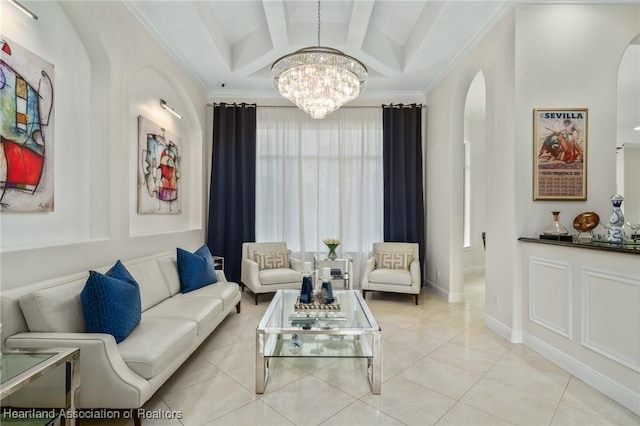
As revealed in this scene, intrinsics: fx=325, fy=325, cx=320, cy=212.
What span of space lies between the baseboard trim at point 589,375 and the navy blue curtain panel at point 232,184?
13.0ft

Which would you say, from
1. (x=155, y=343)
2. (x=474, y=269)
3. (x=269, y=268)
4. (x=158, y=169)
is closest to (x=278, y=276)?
(x=269, y=268)

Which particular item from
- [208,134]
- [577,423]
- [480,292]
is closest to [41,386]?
[577,423]

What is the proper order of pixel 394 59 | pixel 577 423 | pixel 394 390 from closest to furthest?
pixel 577 423
pixel 394 390
pixel 394 59

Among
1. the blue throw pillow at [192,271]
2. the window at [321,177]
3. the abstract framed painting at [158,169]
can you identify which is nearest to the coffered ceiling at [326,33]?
the window at [321,177]

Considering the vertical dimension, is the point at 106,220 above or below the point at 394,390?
above

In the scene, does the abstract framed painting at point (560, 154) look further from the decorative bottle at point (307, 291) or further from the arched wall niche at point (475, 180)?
the arched wall niche at point (475, 180)

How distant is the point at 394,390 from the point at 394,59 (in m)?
4.06

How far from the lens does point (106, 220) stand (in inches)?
115

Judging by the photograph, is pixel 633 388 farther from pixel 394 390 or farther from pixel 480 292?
pixel 480 292

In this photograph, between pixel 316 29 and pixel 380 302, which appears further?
pixel 380 302

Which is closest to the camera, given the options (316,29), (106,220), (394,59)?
(106,220)

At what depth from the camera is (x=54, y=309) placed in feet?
6.46

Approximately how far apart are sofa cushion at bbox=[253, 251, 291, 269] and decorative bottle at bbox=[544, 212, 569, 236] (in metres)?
3.25

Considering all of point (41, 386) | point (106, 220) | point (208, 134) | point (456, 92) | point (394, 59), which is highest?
point (394, 59)
